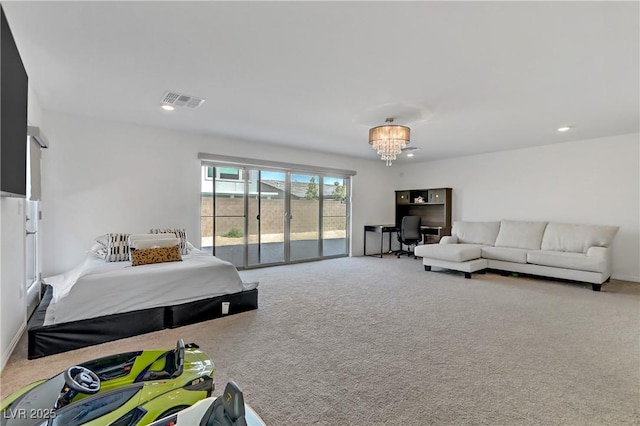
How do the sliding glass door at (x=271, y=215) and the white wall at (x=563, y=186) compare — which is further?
the sliding glass door at (x=271, y=215)

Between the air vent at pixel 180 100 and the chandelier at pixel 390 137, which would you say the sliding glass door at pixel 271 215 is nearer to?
the air vent at pixel 180 100

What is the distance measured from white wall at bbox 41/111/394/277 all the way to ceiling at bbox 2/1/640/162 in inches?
14.8

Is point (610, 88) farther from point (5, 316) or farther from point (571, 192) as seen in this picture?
point (5, 316)

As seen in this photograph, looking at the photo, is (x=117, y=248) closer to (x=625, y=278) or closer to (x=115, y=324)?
(x=115, y=324)

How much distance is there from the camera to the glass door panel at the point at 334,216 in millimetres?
7109

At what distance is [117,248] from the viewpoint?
145 inches

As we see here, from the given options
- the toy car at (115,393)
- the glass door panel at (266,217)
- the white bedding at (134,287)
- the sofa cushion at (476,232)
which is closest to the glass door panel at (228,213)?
the glass door panel at (266,217)

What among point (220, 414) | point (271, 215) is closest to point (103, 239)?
point (271, 215)

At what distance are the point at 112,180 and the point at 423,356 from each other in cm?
454

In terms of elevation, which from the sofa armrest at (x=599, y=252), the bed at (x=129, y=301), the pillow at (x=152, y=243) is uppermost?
the pillow at (x=152, y=243)

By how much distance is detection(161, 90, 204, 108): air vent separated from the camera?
3375mm

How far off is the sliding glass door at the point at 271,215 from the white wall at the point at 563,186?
9.38 ft

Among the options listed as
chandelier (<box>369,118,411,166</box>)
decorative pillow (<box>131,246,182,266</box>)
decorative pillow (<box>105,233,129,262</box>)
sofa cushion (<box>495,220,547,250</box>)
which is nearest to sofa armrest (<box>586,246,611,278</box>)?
sofa cushion (<box>495,220,547,250</box>)

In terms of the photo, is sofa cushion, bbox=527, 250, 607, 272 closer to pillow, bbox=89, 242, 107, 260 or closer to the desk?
the desk
